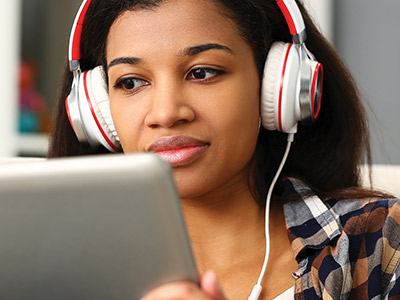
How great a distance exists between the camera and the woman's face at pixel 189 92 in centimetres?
99

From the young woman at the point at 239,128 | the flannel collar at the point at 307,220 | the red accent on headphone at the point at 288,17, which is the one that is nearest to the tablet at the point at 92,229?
the young woman at the point at 239,128

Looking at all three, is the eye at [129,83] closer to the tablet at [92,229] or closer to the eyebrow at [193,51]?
the eyebrow at [193,51]

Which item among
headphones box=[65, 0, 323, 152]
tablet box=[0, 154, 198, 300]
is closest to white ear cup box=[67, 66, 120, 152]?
headphones box=[65, 0, 323, 152]

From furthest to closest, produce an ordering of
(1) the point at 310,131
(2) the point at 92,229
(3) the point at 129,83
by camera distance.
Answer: (1) the point at 310,131 → (3) the point at 129,83 → (2) the point at 92,229

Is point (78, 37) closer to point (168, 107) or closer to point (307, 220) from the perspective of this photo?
point (168, 107)

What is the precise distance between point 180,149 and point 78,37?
0.33 metres

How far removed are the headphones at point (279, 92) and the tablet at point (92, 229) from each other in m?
0.55

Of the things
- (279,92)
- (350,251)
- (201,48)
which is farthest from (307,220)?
(201,48)

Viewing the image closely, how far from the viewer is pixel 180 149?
Answer: 3.26ft

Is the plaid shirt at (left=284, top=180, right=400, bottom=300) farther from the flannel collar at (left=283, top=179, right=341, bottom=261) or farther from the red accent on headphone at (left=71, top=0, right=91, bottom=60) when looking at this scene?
the red accent on headphone at (left=71, top=0, right=91, bottom=60)

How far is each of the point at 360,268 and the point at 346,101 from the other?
0.38 metres

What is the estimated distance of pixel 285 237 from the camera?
1.12 m

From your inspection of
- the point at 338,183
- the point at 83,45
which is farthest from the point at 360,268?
the point at 83,45

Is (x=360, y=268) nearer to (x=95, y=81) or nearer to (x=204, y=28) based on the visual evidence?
(x=204, y=28)
